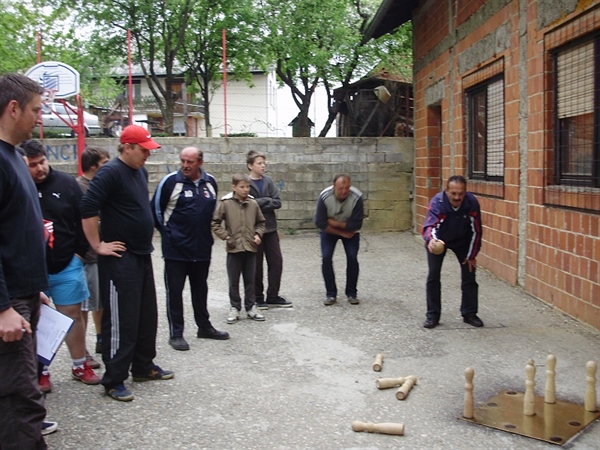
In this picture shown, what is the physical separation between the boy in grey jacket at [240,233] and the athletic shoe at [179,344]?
104cm

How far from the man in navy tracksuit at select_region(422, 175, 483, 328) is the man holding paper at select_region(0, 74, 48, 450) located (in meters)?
4.22

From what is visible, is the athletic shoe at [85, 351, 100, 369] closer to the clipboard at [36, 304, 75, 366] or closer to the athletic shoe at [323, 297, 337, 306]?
the clipboard at [36, 304, 75, 366]

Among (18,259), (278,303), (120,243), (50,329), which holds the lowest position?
(278,303)

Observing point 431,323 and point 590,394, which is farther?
point 431,323

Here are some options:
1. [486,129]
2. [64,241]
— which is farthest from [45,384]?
[486,129]

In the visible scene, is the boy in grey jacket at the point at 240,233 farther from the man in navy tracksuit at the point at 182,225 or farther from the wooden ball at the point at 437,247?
the wooden ball at the point at 437,247

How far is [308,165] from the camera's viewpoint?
46.8ft

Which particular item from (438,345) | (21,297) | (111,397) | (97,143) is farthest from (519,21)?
(97,143)

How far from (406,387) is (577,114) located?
3.78m

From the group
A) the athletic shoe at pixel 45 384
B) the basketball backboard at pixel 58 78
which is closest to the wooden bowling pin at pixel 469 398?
the athletic shoe at pixel 45 384

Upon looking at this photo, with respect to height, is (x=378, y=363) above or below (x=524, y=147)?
below

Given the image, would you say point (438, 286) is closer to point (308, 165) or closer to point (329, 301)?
point (329, 301)

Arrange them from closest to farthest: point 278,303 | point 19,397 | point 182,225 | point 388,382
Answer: point 19,397, point 388,382, point 182,225, point 278,303

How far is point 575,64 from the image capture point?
7.13 meters
